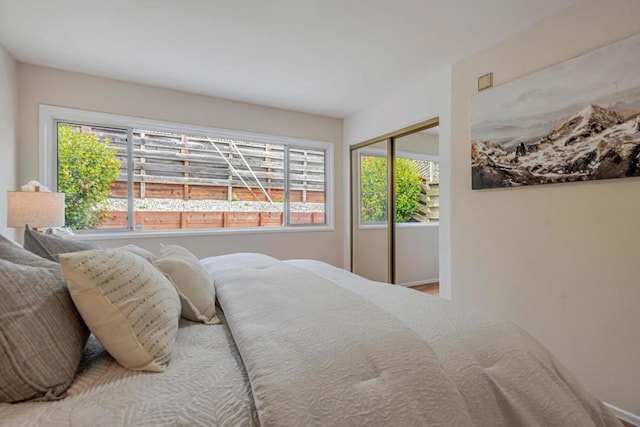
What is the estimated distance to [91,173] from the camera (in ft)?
9.82

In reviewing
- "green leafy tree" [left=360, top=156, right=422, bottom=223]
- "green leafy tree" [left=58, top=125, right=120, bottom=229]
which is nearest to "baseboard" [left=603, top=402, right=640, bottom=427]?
"green leafy tree" [left=360, top=156, right=422, bottom=223]

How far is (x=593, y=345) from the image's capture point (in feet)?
5.92

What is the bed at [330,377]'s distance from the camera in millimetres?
674

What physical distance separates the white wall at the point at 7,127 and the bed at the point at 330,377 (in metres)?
2.27

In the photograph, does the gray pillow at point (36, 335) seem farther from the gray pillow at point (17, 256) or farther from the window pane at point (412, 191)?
the window pane at point (412, 191)

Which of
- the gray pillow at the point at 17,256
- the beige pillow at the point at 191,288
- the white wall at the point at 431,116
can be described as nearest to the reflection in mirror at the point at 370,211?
the white wall at the point at 431,116

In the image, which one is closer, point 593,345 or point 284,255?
point 593,345

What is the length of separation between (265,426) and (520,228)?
2.20 meters

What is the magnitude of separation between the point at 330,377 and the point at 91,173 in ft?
10.8

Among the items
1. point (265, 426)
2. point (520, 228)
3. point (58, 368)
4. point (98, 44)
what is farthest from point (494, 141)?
point (98, 44)

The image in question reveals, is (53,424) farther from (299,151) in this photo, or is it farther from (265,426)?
(299,151)

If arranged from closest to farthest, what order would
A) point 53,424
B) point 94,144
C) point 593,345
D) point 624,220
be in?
point 53,424
point 624,220
point 593,345
point 94,144

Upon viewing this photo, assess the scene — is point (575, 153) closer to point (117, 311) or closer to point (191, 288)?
point (191, 288)

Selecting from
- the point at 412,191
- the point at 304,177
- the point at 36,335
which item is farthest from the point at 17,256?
the point at 412,191
